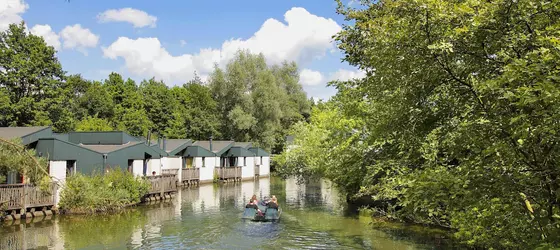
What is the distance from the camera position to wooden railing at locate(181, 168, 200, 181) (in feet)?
144

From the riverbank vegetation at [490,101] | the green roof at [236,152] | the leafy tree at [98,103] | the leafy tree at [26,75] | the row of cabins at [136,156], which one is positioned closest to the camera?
the riverbank vegetation at [490,101]

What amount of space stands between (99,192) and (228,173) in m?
26.4

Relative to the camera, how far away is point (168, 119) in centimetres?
6384

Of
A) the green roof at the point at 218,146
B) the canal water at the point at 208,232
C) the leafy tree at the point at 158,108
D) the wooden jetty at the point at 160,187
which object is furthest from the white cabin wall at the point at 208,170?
the canal water at the point at 208,232

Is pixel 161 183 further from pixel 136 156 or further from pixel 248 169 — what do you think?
pixel 248 169

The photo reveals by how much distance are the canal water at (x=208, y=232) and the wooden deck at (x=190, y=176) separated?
50.9ft

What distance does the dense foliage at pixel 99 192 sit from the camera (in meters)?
23.7

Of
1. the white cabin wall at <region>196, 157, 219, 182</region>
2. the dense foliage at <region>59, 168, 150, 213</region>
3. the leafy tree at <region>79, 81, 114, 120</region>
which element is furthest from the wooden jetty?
the leafy tree at <region>79, 81, 114, 120</region>

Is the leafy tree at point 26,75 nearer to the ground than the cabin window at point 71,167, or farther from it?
farther from it

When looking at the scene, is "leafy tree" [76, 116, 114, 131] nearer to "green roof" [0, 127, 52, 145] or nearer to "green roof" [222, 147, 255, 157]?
"green roof" [222, 147, 255, 157]

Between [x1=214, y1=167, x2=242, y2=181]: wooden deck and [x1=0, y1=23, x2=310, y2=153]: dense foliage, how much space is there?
7.31m

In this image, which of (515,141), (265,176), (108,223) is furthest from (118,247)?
(265,176)

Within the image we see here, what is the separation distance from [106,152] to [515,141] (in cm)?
2678

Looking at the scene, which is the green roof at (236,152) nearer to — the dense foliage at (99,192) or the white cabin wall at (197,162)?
the white cabin wall at (197,162)
